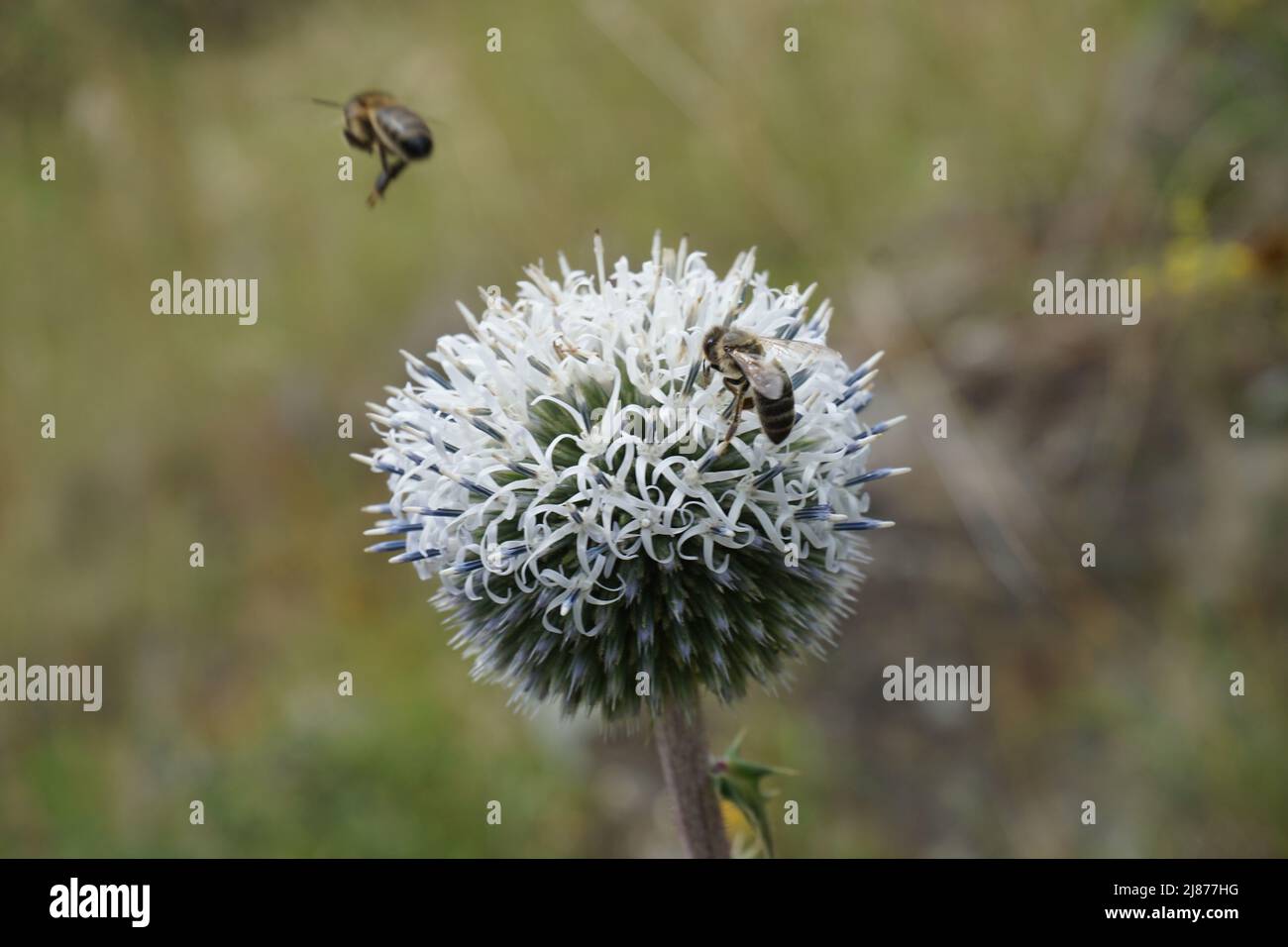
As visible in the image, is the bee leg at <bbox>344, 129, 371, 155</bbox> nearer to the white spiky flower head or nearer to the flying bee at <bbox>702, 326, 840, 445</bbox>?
the white spiky flower head

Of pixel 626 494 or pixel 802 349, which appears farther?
pixel 802 349

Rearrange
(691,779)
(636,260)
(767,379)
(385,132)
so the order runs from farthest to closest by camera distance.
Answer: (636,260), (385,132), (691,779), (767,379)

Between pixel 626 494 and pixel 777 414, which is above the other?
pixel 777 414

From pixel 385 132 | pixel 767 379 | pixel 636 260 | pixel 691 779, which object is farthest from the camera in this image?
pixel 636 260

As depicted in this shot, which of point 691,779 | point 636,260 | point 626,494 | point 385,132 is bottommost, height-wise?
point 691,779

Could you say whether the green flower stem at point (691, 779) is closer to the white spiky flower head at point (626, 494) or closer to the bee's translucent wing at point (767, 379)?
the white spiky flower head at point (626, 494)

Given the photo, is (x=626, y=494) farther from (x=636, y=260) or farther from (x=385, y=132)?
(x=636, y=260)

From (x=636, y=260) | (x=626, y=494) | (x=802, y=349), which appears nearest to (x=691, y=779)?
(x=626, y=494)

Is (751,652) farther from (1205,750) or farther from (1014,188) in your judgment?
(1014,188)
